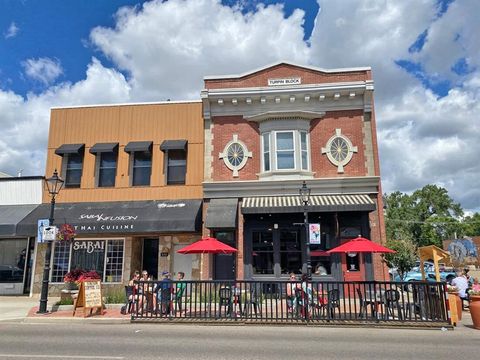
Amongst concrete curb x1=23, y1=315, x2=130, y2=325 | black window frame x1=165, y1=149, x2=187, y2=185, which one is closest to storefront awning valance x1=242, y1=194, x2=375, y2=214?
black window frame x1=165, y1=149, x2=187, y2=185

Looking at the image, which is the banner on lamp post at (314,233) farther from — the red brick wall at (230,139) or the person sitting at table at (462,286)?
the person sitting at table at (462,286)

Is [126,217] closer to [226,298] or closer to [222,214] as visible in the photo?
[222,214]

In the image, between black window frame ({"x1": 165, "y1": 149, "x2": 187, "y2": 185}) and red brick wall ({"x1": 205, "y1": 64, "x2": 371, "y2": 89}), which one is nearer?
red brick wall ({"x1": 205, "y1": 64, "x2": 371, "y2": 89})

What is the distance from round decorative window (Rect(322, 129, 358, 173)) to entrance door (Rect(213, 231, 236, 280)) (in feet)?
19.0

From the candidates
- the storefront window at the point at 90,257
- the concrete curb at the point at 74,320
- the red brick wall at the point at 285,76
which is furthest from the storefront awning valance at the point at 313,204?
the storefront window at the point at 90,257

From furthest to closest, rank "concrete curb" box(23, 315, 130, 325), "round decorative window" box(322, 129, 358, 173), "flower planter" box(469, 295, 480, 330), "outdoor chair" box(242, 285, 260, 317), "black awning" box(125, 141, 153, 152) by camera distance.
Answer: "black awning" box(125, 141, 153, 152) → "round decorative window" box(322, 129, 358, 173) → "concrete curb" box(23, 315, 130, 325) → "outdoor chair" box(242, 285, 260, 317) → "flower planter" box(469, 295, 480, 330)

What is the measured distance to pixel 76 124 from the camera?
787 inches

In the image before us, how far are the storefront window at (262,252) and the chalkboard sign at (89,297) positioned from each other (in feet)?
21.8

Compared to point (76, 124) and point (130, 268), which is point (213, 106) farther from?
point (130, 268)

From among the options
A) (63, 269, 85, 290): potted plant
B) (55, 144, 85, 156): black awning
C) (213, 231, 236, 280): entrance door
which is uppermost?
(55, 144, 85, 156): black awning

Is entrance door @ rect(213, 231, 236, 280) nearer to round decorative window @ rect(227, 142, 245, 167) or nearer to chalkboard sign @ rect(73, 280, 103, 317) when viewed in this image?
round decorative window @ rect(227, 142, 245, 167)

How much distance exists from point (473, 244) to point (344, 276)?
44968 millimetres

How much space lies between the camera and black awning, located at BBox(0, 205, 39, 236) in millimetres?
17516

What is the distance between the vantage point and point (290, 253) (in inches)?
668
